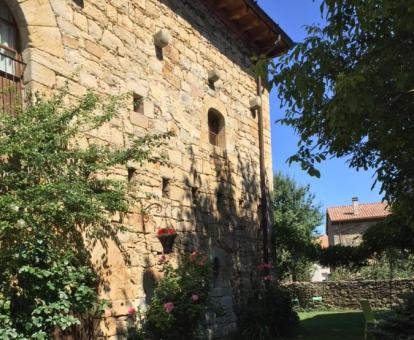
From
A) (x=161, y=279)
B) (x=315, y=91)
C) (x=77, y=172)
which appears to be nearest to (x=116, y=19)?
(x=77, y=172)

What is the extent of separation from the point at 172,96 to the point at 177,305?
324cm

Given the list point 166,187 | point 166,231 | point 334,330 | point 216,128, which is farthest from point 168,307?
point 334,330

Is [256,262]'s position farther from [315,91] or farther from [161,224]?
[315,91]

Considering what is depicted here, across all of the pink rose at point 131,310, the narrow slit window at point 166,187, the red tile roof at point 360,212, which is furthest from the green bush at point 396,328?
the red tile roof at point 360,212

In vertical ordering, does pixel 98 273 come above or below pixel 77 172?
below

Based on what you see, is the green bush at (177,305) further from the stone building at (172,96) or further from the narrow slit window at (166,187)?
the narrow slit window at (166,187)

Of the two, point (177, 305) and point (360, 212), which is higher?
point (360, 212)

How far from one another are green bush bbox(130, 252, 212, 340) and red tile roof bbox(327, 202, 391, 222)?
27.9m

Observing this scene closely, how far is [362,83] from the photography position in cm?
511

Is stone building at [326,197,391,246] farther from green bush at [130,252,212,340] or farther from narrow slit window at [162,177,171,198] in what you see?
green bush at [130,252,212,340]

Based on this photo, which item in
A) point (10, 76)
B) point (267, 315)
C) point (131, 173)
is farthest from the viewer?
point (267, 315)

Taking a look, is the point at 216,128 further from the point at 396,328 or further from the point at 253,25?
the point at 396,328

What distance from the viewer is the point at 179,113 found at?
8211 millimetres

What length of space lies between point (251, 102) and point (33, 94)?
6.24 metres
